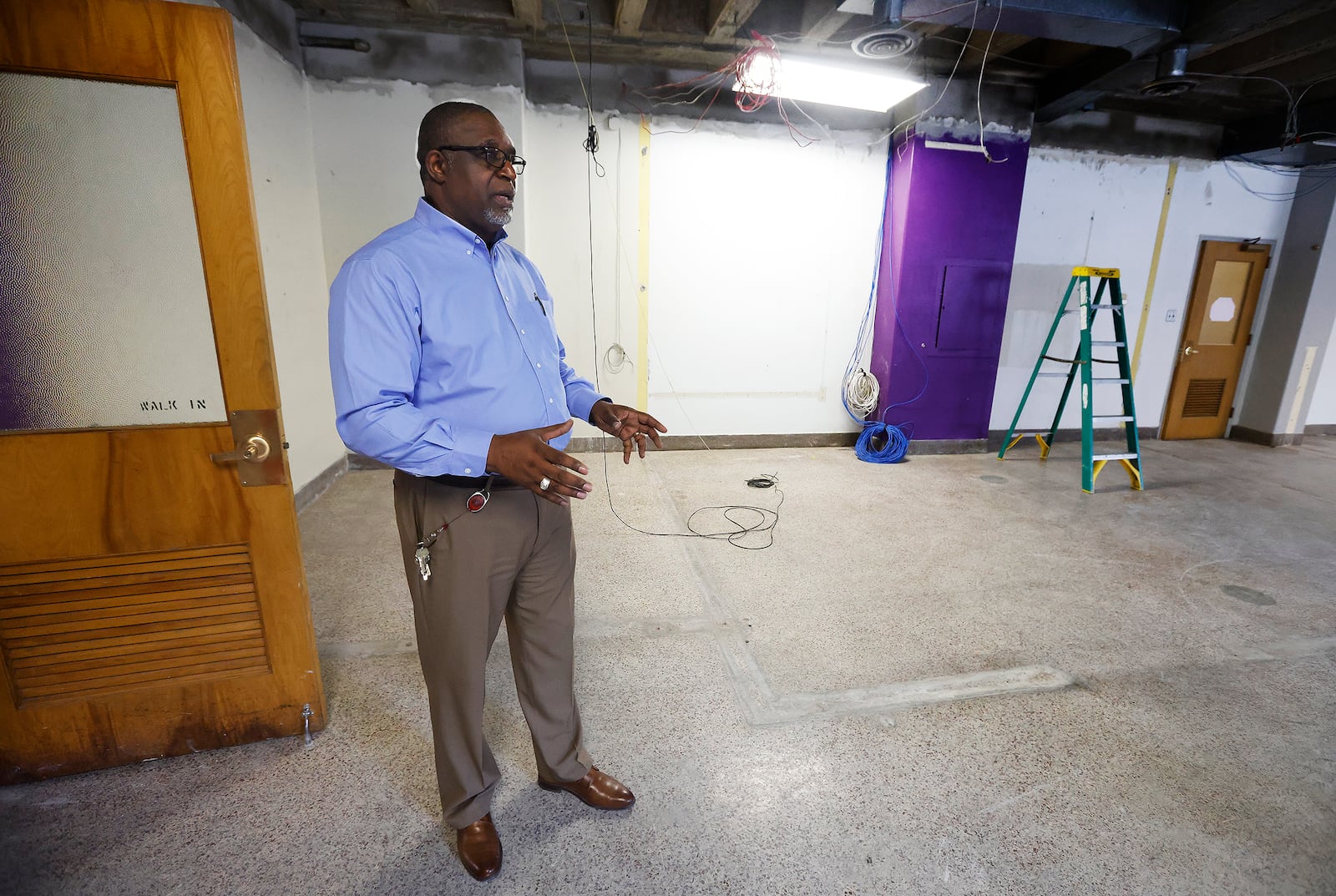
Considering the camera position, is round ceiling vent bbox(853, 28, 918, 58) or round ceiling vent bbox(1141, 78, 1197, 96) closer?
round ceiling vent bbox(853, 28, 918, 58)

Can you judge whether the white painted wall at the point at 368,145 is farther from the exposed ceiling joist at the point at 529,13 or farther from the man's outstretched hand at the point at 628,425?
the man's outstretched hand at the point at 628,425

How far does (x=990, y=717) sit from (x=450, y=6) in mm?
4684

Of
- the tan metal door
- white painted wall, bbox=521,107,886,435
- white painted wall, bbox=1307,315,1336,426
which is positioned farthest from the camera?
white painted wall, bbox=1307,315,1336,426

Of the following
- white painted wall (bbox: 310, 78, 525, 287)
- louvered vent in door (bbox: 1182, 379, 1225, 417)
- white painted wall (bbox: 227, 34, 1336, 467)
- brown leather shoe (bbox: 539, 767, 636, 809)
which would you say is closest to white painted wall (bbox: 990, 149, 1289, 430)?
white painted wall (bbox: 227, 34, 1336, 467)

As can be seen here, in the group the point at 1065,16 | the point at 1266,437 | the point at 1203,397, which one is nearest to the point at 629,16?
the point at 1065,16

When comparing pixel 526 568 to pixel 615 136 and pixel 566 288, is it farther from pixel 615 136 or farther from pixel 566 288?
pixel 615 136

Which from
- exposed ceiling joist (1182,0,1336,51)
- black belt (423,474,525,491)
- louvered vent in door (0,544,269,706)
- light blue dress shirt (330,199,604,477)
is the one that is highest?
exposed ceiling joist (1182,0,1336,51)

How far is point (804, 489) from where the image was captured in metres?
4.12

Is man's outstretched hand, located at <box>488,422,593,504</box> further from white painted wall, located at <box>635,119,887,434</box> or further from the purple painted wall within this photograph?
the purple painted wall

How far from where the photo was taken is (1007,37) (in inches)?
153

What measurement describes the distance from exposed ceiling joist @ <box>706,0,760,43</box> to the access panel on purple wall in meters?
2.46

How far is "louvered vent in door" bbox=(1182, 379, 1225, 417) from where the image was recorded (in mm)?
5816

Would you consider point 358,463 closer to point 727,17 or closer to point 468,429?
point 468,429

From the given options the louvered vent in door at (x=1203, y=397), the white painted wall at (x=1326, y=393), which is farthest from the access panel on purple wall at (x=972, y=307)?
the white painted wall at (x=1326, y=393)
